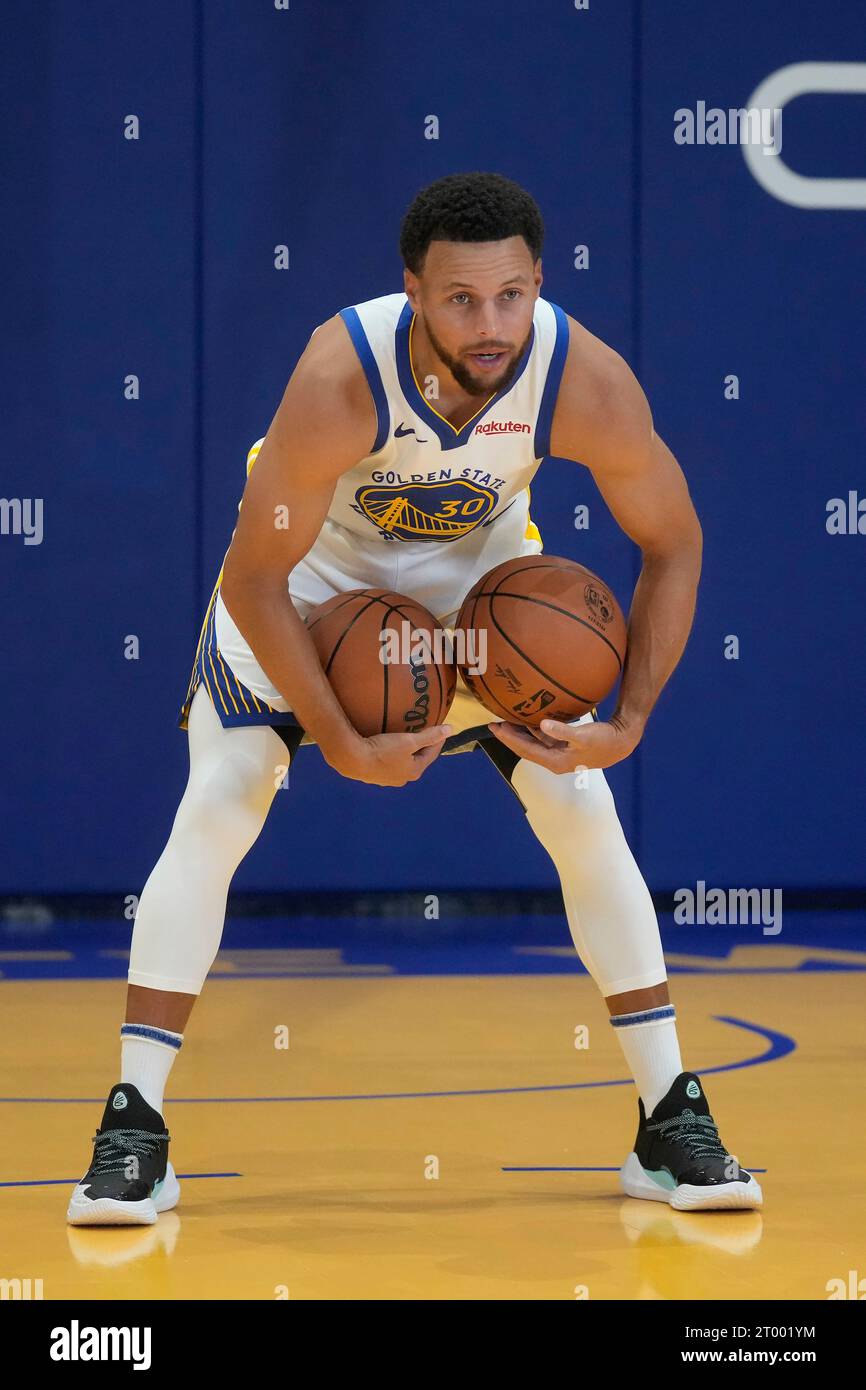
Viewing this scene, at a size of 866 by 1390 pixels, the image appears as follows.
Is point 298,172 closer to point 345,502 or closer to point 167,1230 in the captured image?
point 345,502

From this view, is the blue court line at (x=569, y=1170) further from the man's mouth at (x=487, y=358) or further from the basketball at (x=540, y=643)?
Result: the man's mouth at (x=487, y=358)

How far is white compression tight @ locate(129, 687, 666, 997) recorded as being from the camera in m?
2.89

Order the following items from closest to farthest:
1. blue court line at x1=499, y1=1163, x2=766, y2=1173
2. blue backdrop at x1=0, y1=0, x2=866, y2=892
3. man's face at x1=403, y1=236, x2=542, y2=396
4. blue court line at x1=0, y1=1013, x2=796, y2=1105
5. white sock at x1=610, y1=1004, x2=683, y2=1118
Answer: man's face at x1=403, y1=236, x2=542, y2=396
white sock at x1=610, y1=1004, x2=683, y2=1118
blue court line at x1=499, y1=1163, x2=766, y2=1173
blue court line at x1=0, y1=1013, x2=796, y2=1105
blue backdrop at x1=0, y1=0, x2=866, y2=892

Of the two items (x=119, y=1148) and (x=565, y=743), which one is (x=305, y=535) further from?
(x=119, y=1148)

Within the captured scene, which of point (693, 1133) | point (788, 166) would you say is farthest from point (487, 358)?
point (788, 166)

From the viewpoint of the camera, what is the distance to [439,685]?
9.15 feet

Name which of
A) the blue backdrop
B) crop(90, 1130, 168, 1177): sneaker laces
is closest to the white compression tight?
crop(90, 1130, 168, 1177): sneaker laces

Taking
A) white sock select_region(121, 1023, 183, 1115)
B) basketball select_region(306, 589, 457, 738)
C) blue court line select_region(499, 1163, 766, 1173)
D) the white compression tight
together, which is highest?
basketball select_region(306, 589, 457, 738)

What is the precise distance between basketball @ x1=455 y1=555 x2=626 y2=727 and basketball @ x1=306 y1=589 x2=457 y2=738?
7 cm

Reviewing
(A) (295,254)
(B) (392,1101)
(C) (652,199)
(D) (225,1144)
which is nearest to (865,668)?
(C) (652,199)

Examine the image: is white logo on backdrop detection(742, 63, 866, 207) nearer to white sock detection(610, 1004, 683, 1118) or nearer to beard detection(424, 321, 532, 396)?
beard detection(424, 321, 532, 396)

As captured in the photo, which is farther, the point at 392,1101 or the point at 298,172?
the point at 298,172

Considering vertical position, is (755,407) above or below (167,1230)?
above

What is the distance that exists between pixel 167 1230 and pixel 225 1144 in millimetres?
637
